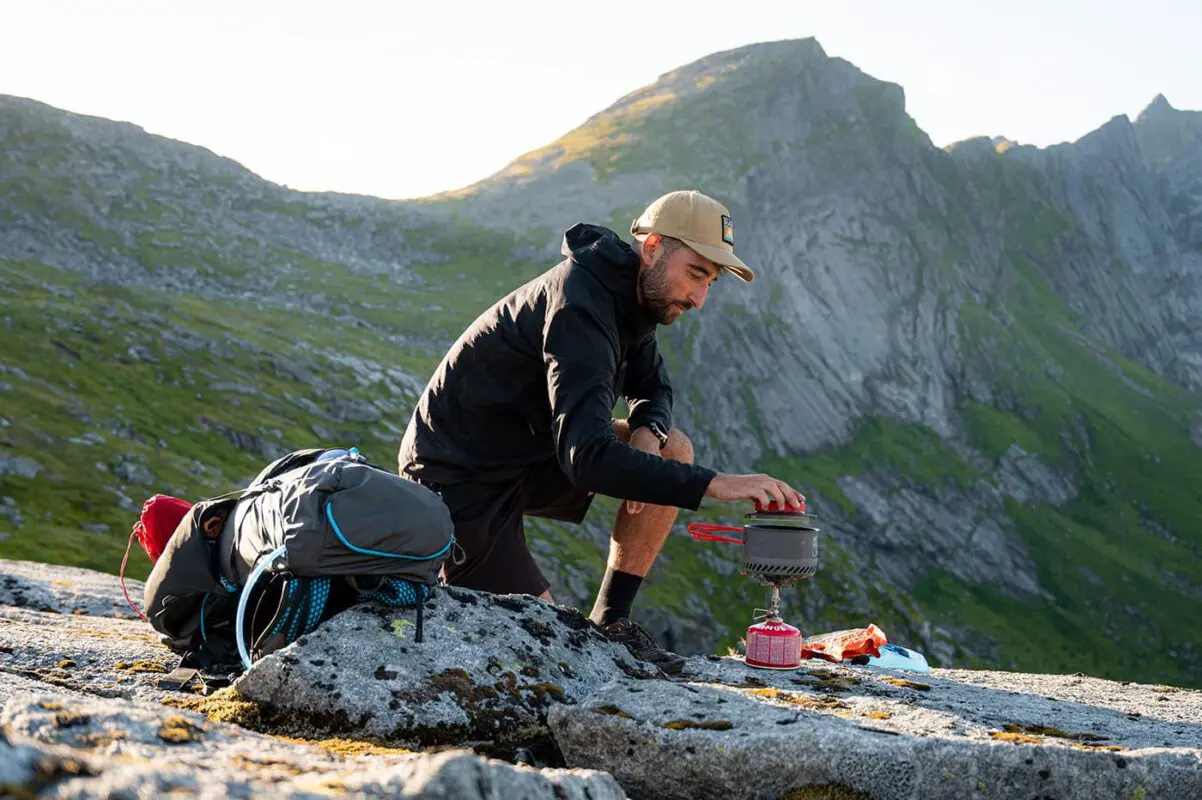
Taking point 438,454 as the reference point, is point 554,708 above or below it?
below

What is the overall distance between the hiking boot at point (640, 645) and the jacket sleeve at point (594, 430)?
1592 millimetres

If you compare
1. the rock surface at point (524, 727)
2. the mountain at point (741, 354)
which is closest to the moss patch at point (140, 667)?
the rock surface at point (524, 727)

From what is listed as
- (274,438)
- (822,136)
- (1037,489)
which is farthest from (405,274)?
(1037,489)

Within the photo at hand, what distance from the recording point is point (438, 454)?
9.80 metres

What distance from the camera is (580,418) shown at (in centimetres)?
817

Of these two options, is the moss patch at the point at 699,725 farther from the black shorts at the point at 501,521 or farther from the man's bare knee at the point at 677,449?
the man's bare knee at the point at 677,449

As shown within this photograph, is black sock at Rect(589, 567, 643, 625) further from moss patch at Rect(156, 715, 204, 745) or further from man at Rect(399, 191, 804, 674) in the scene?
moss patch at Rect(156, 715, 204, 745)

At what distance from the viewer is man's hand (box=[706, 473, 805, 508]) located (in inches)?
312

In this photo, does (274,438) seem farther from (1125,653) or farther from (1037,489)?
(1037,489)

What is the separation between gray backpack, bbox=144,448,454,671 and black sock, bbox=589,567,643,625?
2696 millimetres

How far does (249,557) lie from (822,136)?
537 ft

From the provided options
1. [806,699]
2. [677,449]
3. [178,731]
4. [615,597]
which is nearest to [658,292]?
[677,449]

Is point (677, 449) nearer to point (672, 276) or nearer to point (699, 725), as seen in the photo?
point (672, 276)

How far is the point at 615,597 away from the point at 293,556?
389 cm
